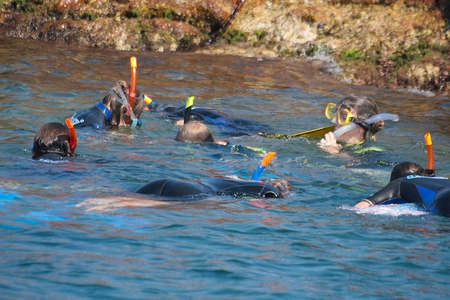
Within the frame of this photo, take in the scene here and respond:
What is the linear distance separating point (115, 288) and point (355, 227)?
222 cm

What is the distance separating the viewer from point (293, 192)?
21.0 ft

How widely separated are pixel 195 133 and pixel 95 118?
142cm

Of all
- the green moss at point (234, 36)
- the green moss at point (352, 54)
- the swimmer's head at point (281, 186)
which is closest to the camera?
the swimmer's head at point (281, 186)

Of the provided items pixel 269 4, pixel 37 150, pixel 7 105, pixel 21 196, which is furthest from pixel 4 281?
pixel 269 4

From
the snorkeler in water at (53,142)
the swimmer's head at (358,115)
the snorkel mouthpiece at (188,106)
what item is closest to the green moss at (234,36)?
the snorkel mouthpiece at (188,106)

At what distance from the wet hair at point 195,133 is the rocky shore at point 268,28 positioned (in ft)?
22.0

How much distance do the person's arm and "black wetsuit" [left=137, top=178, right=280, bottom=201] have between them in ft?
2.52

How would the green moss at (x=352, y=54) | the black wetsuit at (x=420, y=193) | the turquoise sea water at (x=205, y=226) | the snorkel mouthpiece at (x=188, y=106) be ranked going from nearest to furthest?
the turquoise sea water at (x=205, y=226), the black wetsuit at (x=420, y=193), the snorkel mouthpiece at (x=188, y=106), the green moss at (x=352, y=54)

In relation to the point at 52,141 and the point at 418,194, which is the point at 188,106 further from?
the point at 418,194

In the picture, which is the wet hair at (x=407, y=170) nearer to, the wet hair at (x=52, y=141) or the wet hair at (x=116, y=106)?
the wet hair at (x=52, y=141)

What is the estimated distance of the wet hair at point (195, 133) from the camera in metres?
8.02

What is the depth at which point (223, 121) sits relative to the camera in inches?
378

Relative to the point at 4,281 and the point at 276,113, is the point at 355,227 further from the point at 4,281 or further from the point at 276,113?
the point at 276,113

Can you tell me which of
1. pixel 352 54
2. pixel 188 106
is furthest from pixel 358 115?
pixel 352 54
